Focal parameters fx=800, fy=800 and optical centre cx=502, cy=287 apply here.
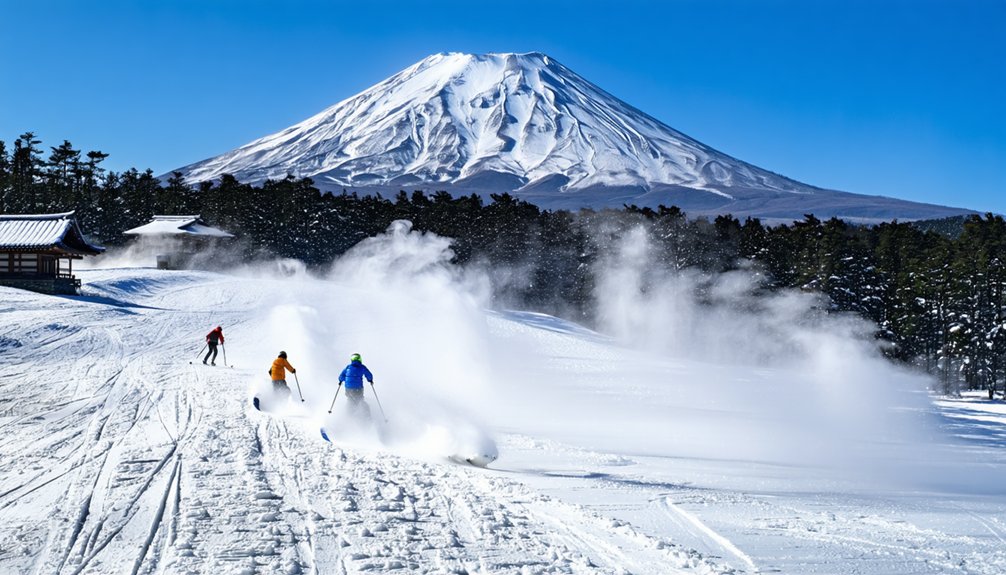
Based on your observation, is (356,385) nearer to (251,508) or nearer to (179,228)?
(251,508)

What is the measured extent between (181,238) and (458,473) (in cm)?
6066

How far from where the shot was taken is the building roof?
64.2 metres

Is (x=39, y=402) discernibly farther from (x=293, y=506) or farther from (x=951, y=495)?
(x=951, y=495)

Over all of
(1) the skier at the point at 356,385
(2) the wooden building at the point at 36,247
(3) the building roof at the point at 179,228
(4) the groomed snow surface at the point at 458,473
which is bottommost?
(4) the groomed snow surface at the point at 458,473

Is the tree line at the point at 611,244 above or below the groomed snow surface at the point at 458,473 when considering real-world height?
above

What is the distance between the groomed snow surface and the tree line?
2078 cm

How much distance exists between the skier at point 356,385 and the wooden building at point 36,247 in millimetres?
37317

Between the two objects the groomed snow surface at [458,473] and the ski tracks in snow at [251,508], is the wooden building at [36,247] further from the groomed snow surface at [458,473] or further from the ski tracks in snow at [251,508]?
the ski tracks in snow at [251,508]

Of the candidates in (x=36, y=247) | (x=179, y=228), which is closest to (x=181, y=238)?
(x=179, y=228)

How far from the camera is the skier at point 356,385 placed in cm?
1339

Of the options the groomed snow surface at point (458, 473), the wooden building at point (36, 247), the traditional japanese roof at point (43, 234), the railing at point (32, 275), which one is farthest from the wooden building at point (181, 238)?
the groomed snow surface at point (458, 473)

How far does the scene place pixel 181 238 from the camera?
6519 centimetres

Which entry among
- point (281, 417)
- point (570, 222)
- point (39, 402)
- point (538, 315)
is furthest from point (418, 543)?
point (570, 222)

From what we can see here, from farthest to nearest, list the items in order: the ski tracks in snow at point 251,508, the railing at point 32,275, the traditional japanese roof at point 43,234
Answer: the traditional japanese roof at point 43,234, the railing at point 32,275, the ski tracks in snow at point 251,508
